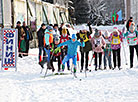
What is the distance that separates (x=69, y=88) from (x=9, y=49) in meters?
3.92

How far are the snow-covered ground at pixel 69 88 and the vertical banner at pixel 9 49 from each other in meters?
0.39

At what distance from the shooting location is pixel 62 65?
35.9 ft

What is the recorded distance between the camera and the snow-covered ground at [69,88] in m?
6.71

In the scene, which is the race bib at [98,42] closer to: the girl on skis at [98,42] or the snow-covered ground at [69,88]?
the girl on skis at [98,42]

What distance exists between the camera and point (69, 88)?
7961 mm

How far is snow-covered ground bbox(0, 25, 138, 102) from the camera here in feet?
22.0

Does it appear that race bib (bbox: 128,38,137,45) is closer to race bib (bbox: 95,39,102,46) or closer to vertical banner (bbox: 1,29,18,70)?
race bib (bbox: 95,39,102,46)

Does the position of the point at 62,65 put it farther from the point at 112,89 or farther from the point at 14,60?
the point at 112,89

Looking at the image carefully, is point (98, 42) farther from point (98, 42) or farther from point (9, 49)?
point (9, 49)

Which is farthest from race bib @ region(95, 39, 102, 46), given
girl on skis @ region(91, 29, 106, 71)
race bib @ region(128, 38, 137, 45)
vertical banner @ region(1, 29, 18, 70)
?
vertical banner @ region(1, 29, 18, 70)

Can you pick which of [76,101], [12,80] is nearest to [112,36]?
[12,80]

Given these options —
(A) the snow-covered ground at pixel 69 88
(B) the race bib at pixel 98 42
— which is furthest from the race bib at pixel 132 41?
(A) the snow-covered ground at pixel 69 88

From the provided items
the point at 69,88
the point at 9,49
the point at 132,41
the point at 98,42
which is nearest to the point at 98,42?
the point at 98,42

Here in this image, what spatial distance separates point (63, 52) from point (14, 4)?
24.5 ft
